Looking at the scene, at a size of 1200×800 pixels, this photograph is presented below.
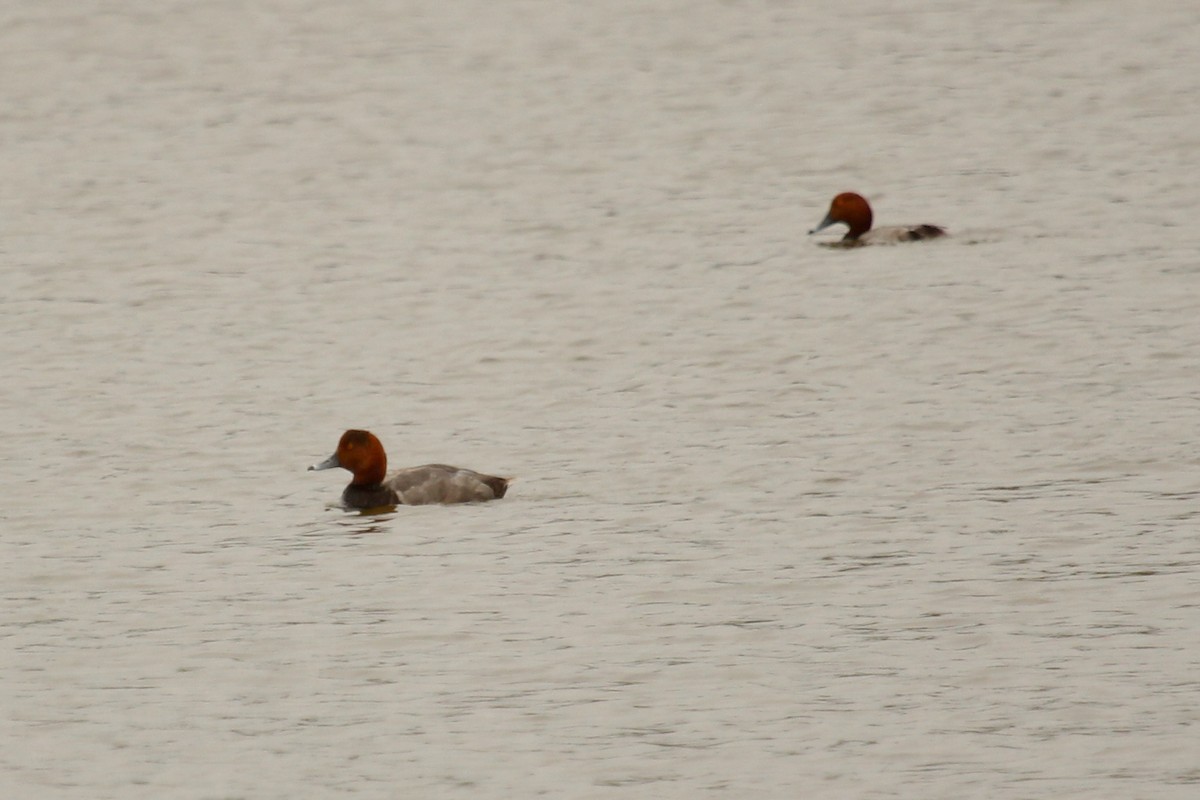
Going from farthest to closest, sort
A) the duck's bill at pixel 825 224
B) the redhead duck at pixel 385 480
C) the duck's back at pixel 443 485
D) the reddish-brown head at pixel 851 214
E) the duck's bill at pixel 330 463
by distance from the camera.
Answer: the duck's bill at pixel 825 224
the reddish-brown head at pixel 851 214
the duck's bill at pixel 330 463
the redhead duck at pixel 385 480
the duck's back at pixel 443 485

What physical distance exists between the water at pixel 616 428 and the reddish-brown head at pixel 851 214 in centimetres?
58

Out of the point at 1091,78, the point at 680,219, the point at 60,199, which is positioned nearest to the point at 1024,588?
the point at 680,219

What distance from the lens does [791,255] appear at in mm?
26719

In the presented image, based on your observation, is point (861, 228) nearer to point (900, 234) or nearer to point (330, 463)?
point (900, 234)

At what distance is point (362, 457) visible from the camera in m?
17.0

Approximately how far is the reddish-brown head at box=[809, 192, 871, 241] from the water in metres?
0.58

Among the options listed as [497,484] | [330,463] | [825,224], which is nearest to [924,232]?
[825,224]

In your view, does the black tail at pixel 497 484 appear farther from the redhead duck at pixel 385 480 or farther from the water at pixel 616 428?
the water at pixel 616 428

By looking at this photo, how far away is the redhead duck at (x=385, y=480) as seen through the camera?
661 inches

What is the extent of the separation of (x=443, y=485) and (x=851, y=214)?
11424 mm

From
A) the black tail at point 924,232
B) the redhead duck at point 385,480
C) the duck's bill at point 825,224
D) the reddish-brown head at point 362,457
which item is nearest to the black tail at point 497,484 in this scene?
the redhead duck at point 385,480

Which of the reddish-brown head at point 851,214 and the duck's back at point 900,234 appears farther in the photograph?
the reddish-brown head at point 851,214

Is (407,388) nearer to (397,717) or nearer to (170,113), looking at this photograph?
(397,717)

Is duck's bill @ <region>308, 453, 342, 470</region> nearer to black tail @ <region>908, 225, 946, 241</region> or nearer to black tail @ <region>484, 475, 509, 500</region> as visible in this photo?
black tail @ <region>484, 475, 509, 500</region>
